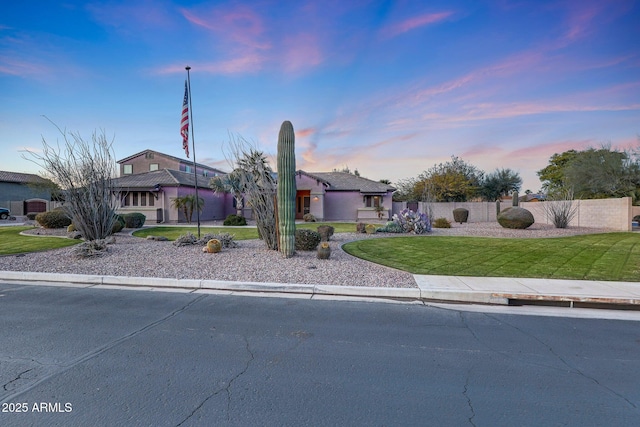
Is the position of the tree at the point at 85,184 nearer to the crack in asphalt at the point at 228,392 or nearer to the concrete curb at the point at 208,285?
the concrete curb at the point at 208,285

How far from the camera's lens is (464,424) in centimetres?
267

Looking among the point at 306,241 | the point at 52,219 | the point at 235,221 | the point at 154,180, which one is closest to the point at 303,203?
the point at 235,221

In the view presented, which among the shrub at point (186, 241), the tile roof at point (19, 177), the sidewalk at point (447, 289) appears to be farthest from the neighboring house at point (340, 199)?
the tile roof at point (19, 177)

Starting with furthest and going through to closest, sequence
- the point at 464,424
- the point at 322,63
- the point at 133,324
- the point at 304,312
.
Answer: the point at 322,63, the point at 304,312, the point at 133,324, the point at 464,424

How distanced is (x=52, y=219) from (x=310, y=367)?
2165 centimetres

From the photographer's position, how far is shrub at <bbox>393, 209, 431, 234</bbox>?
18.0 metres

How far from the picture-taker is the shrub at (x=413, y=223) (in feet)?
59.0

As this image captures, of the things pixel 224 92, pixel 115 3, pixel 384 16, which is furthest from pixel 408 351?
pixel 224 92

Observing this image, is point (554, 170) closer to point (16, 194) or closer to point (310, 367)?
point (310, 367)

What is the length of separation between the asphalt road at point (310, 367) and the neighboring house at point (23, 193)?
3936cm

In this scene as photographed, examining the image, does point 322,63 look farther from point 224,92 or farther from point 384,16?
point 224,92

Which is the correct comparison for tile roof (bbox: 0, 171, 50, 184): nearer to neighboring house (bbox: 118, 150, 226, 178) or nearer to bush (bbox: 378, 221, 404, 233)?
neighboring house (bbox: 118, 150, 226, 178)

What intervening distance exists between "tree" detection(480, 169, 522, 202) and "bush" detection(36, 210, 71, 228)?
46271 millimetres

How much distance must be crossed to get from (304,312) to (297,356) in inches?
70.7
